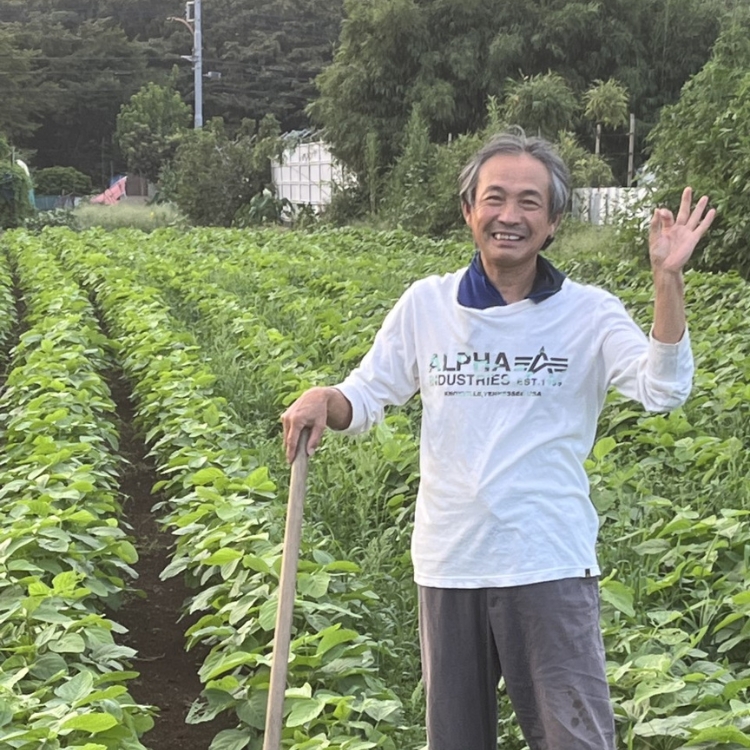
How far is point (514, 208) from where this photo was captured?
2.23 meters

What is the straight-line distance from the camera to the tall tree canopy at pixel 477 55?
90.9ft

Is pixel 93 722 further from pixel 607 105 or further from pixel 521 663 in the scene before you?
Answer: pixel 607 105

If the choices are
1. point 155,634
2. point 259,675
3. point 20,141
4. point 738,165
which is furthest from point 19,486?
point 20,141

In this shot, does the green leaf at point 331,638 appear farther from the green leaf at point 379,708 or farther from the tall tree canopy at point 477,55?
the tall tree canopy at point 477,55

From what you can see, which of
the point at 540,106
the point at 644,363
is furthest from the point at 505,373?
the point at 540,106

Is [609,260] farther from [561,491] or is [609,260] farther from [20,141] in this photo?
[20,141]

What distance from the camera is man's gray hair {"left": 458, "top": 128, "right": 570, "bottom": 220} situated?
227 centimetres

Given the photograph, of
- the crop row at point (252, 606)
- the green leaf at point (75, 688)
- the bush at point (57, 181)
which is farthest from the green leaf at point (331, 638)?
the bush at point (57, 181)

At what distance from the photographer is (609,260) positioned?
1112 centimetres

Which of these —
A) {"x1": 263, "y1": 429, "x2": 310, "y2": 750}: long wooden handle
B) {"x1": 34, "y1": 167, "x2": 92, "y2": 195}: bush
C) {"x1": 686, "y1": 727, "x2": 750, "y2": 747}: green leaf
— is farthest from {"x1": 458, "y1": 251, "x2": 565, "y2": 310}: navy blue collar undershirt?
{"x1": 34, "y1": 167, "x2": 92, "y2": 195}: bush

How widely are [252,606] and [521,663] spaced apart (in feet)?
4.57

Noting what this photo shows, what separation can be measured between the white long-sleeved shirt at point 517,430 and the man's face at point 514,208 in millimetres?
108

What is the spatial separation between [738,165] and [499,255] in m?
7.99

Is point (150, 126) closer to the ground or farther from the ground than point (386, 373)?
farther from the ground
